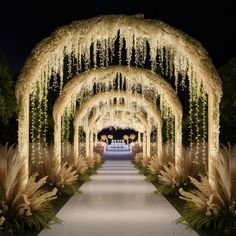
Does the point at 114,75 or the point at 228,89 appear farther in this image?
the point at 228,89

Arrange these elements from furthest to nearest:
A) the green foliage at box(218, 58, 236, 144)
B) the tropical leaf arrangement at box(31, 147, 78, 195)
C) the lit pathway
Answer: the green foliage at box(218, 58, 236, 144) → the tropical leaf arrangement at box(31, 147, 78, 195) → the lit pathway

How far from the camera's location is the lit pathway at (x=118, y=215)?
996 centimetres

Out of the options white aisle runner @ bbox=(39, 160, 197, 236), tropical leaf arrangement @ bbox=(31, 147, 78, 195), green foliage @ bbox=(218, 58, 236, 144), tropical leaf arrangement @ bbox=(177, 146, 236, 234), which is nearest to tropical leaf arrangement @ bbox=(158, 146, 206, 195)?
white aisle runner @ bbox=(39, 160, 197, 236)

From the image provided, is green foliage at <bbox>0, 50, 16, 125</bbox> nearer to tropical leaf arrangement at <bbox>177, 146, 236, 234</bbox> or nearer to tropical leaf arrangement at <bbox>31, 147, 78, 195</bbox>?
tropical leaf arrangement at <bbox>31, 147, 78, 195</bbox>

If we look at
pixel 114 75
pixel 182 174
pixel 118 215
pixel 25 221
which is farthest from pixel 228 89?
pixel 25 221

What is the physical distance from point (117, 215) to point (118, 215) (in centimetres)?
2

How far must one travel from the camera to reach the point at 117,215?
40.2 feet

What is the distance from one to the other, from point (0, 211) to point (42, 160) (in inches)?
322

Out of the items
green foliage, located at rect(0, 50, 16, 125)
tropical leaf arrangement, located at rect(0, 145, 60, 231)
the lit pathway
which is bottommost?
the lit pathway

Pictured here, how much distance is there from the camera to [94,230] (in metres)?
10.1

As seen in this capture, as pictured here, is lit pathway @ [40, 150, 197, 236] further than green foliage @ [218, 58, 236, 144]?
No

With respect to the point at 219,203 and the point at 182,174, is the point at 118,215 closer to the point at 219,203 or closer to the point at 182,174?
the point at 219,203

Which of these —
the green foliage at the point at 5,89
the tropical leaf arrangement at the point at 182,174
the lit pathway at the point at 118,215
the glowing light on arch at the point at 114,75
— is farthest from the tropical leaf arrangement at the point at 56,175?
the tropical leaf arrangement at the point at 182,174

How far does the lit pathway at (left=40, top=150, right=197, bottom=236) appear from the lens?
9.96m
